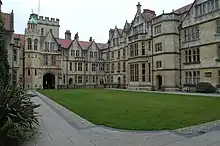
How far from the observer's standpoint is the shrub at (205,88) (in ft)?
91.5

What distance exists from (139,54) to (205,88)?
14673 millimetres

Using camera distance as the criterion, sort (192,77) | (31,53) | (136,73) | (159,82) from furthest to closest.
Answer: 1. (31,53)
2. (136,73)
3. (159,82)
4. (192,77)

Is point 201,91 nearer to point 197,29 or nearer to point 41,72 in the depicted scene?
point 197,29

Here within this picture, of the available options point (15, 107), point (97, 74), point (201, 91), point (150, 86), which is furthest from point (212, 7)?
point (97, 74)

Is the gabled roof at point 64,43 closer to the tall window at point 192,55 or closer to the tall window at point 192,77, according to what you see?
the tall window at point 192,55

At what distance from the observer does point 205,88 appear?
28.2 metres

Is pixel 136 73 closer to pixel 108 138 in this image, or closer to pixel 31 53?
pixel 31 53

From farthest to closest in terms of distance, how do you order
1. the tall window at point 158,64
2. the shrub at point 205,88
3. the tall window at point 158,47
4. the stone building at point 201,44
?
the tall window at point 158,47 → the tall window at point 158,64 → the stone building at point 201,44 → the shrub at point 205,88

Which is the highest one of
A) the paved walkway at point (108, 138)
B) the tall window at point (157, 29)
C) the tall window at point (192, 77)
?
the tall window at point (157, 29)

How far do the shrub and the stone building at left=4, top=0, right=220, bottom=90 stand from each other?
0.82 m

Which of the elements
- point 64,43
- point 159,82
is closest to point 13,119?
point 159,82

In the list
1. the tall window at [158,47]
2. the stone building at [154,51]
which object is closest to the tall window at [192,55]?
the stone building at [154,51]

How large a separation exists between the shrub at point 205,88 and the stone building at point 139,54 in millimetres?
819

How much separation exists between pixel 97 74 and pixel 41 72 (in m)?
15.1
